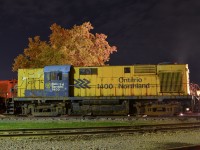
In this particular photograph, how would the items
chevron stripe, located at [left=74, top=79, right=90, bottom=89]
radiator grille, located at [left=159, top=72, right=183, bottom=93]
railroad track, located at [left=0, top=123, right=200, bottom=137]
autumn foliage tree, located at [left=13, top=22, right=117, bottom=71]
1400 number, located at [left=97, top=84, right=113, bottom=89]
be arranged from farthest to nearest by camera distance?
autumn foliage tree, located at [left=13, top=22, right=117, bottom=71]
chevron stripe, located at [left=74, top=79, right=90, bottom=89]
1400 number, located at [left=97, top=84, right=113, bottom=89]
radiator grille, located at [left=159, top=72, right=183, bottom=93]
railroad track, located at [left=0, top=123, right=200, bottom=137]

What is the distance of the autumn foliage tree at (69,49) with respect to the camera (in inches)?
1253

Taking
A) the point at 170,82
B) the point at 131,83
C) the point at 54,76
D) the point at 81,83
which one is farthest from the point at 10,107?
the point at 170,82

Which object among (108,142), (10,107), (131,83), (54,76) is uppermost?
(54,76)

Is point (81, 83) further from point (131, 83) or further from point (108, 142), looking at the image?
point (108, 142)

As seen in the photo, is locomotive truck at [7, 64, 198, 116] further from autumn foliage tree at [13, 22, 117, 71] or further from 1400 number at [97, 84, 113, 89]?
autumn foliage tree at [13, 22, 117, 71]

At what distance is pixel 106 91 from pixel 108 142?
11.9 metres

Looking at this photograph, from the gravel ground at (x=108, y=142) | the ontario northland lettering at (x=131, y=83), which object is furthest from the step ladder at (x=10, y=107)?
the gravel ground at (x=108, y=142)

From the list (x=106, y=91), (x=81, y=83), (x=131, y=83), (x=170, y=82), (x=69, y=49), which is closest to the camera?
(x=170, y=82)

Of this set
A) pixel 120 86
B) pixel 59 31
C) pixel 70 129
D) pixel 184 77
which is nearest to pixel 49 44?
pixel 59 31

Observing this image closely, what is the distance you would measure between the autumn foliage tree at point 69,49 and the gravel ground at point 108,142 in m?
19.3

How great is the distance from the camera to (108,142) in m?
11.4

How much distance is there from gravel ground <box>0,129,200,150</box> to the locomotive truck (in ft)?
27.5

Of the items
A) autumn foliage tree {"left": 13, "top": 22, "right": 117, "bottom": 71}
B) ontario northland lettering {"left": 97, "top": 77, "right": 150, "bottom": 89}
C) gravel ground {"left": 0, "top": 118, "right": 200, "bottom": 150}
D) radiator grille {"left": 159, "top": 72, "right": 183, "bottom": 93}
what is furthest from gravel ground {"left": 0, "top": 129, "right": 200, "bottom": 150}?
autumn foliage tree {"left": 13, "top": 22, "right": 117, "bottom": 71}

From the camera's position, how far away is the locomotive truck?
72.7 feet
